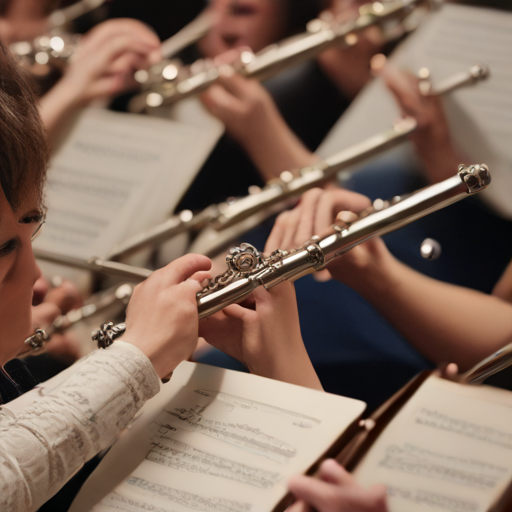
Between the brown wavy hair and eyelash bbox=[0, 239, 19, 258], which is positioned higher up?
the brown wavy hair

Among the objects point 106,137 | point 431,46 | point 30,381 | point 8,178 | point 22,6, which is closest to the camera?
point 8,178

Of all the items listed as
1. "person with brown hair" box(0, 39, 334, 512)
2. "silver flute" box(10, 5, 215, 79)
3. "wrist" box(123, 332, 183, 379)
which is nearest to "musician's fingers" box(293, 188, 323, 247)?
"person with brown hair" box(0, 39, 334, 512)

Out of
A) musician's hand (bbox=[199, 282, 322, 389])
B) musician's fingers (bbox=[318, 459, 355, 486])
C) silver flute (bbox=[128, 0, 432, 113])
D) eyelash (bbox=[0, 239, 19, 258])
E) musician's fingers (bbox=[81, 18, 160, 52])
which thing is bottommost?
musician's fingers (bbox=[318, 459, 355, 486])

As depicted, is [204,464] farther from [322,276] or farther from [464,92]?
[464,92]

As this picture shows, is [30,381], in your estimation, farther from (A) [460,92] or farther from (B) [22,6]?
(B) [22,6]

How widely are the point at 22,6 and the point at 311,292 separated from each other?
961 mm

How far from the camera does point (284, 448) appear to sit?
48 cm

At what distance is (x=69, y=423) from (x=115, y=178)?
0.54m

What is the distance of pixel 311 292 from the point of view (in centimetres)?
62

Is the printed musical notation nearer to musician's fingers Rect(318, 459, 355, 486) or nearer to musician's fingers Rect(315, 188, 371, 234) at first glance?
musician's fingers Rect(318, 459, 355, 486)

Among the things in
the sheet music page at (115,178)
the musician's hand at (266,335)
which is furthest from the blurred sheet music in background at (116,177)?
the musician's hand at (266,335)

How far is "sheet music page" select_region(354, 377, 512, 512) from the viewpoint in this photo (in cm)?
43

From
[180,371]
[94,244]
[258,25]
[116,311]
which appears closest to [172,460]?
[180,371]

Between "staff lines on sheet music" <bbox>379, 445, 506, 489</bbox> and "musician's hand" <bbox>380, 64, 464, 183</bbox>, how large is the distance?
0.38 meters
